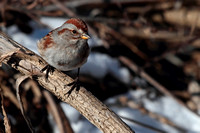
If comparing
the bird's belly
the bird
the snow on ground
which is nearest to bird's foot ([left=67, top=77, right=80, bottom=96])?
the bird

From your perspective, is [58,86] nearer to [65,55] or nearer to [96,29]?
[65,55]

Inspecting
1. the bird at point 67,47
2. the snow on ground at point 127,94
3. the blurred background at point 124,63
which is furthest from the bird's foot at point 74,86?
the snow on ground at point 127,94

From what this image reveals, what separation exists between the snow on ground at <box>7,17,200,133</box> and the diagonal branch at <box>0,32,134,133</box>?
1.36 metres

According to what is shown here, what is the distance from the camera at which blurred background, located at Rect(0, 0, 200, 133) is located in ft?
12.8

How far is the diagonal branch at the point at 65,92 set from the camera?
236 centimetres

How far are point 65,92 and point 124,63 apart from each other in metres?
2.46

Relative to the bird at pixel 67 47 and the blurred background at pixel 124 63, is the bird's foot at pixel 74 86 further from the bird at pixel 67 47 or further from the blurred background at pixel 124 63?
the blurred background at pixel 124 63

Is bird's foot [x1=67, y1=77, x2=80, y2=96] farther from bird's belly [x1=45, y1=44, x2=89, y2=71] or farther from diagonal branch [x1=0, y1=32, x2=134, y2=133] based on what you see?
bird's belly [x1=45, y1=44, x2=89, y2=71]

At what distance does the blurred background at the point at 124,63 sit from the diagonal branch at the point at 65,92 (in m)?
0.93

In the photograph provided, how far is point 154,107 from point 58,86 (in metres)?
2.47

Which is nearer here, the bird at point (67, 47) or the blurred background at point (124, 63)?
the bird at point (67, 47)

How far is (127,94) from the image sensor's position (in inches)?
186

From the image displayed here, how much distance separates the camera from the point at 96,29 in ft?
16.5

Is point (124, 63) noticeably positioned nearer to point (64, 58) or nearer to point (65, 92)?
point (64, 58)
